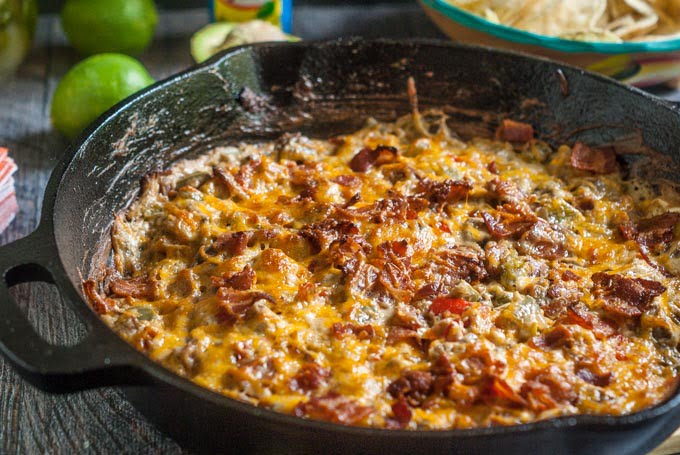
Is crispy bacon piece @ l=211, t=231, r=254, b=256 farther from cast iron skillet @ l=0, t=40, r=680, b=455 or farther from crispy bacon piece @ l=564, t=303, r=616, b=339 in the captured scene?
crispy bacon piece @ l=564, t=303, r=616, b=339

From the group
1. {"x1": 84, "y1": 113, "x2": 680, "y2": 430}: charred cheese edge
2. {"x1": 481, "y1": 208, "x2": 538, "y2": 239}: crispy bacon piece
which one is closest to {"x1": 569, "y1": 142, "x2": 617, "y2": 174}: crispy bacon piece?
{"x1": 84, "y1": 113, "x2": 680, "y2": 430}: charred cheese edge

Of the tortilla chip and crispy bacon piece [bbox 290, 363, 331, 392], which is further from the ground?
the tortilla chip

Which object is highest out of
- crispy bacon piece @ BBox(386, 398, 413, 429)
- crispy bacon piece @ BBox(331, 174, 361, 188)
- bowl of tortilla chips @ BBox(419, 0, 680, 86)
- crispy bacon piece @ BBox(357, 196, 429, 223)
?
bowl of tortilla chips @ BBox(419, 0, 680, 86)

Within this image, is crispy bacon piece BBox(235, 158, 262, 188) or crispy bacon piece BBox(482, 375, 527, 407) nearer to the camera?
crispy bacon piece BBox(482, 375, 527, 407)

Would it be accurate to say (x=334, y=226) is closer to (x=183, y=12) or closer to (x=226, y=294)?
(x=226, y=294)

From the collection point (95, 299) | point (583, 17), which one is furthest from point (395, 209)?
point (583, 17)

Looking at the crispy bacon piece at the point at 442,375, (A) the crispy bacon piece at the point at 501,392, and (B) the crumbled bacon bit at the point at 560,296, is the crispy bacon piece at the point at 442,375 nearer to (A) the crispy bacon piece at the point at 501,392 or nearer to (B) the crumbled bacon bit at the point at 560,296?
(A) the crispy bacon piece at the point at 501,392
